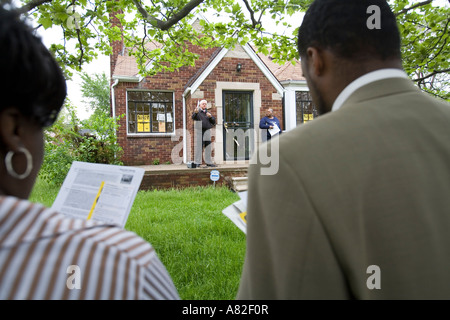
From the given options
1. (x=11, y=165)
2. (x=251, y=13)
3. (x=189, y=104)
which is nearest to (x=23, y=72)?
(x=11, y=165)

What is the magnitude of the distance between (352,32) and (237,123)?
434 inches

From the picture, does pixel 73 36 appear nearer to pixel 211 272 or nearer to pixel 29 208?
pixel 211 272

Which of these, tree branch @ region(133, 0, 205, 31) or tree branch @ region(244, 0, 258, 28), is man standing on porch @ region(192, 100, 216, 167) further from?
tree branch @ region(133, 0, 205, 31)

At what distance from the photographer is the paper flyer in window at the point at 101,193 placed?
1.63 metres

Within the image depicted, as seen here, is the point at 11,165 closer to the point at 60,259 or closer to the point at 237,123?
the point at 60,259

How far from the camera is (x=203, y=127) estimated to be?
986 centimetres

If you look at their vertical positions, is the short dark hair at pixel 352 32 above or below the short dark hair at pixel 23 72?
above

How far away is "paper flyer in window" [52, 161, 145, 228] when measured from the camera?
1.63 m

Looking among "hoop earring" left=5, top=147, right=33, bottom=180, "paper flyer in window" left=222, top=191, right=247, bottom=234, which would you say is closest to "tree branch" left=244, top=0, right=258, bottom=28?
"paper flyer in window" left=222, top=191, right=247, bottom=234

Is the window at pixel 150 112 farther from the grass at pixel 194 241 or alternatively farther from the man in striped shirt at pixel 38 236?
the man in striped shirt at pixel 38 236

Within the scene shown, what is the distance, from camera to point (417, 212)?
0.81 meters

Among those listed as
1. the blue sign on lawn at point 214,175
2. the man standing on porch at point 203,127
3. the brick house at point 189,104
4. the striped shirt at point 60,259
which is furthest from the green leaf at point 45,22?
the brick house at point 189,104
